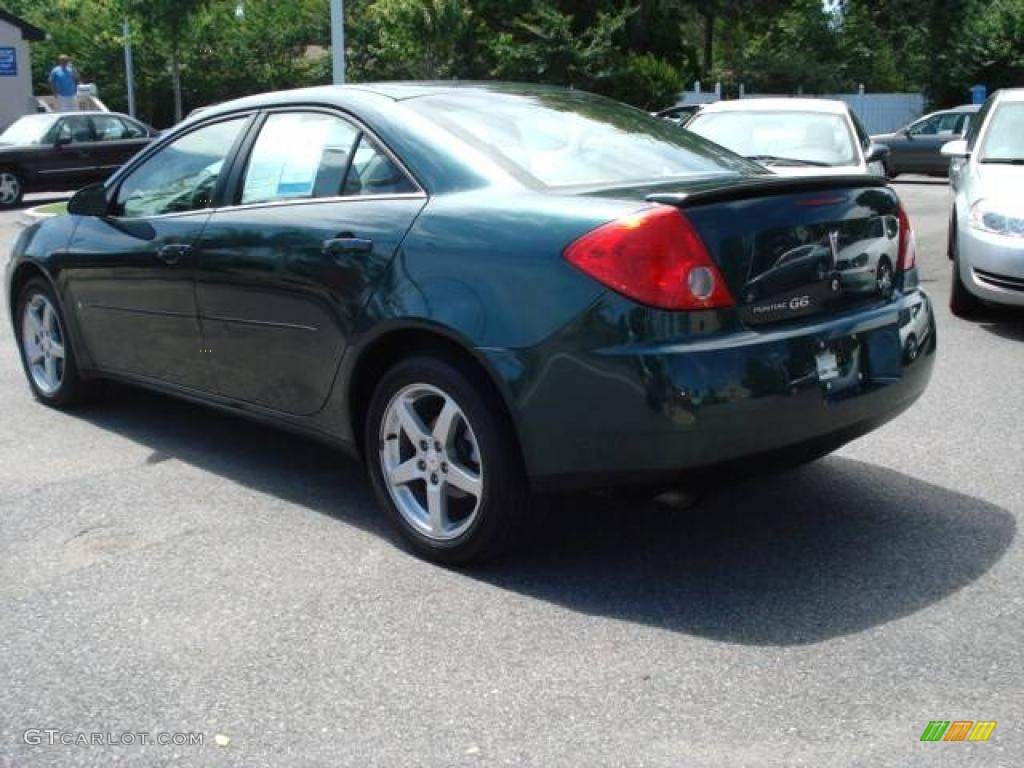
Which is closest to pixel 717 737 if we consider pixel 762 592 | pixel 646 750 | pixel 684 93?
pixel 646 750

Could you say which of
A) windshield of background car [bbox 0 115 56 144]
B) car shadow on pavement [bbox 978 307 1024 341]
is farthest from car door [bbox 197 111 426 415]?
windshield of background car [bbox 0 115 56 144]

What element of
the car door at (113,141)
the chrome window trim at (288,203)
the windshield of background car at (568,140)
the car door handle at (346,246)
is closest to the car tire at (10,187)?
the car door at (113,141)

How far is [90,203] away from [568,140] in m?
2.52

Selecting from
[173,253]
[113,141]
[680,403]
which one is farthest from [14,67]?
[680,403]

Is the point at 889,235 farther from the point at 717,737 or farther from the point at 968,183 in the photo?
the point at 968,183

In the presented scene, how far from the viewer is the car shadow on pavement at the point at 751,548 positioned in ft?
12.4

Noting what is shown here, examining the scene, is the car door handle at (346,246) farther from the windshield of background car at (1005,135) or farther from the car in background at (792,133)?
the windshield of background car at (1005,135)

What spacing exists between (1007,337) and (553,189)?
16.9 ft

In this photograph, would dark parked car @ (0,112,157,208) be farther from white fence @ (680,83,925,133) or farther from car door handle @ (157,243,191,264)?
white fence @ (680,83,925,133)

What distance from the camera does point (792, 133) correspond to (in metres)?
10.3

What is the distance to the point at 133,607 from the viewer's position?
391cm

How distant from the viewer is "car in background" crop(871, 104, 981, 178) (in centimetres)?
2441

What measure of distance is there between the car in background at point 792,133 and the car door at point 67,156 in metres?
12.1

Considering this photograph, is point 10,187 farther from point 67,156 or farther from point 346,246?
point 346,246
